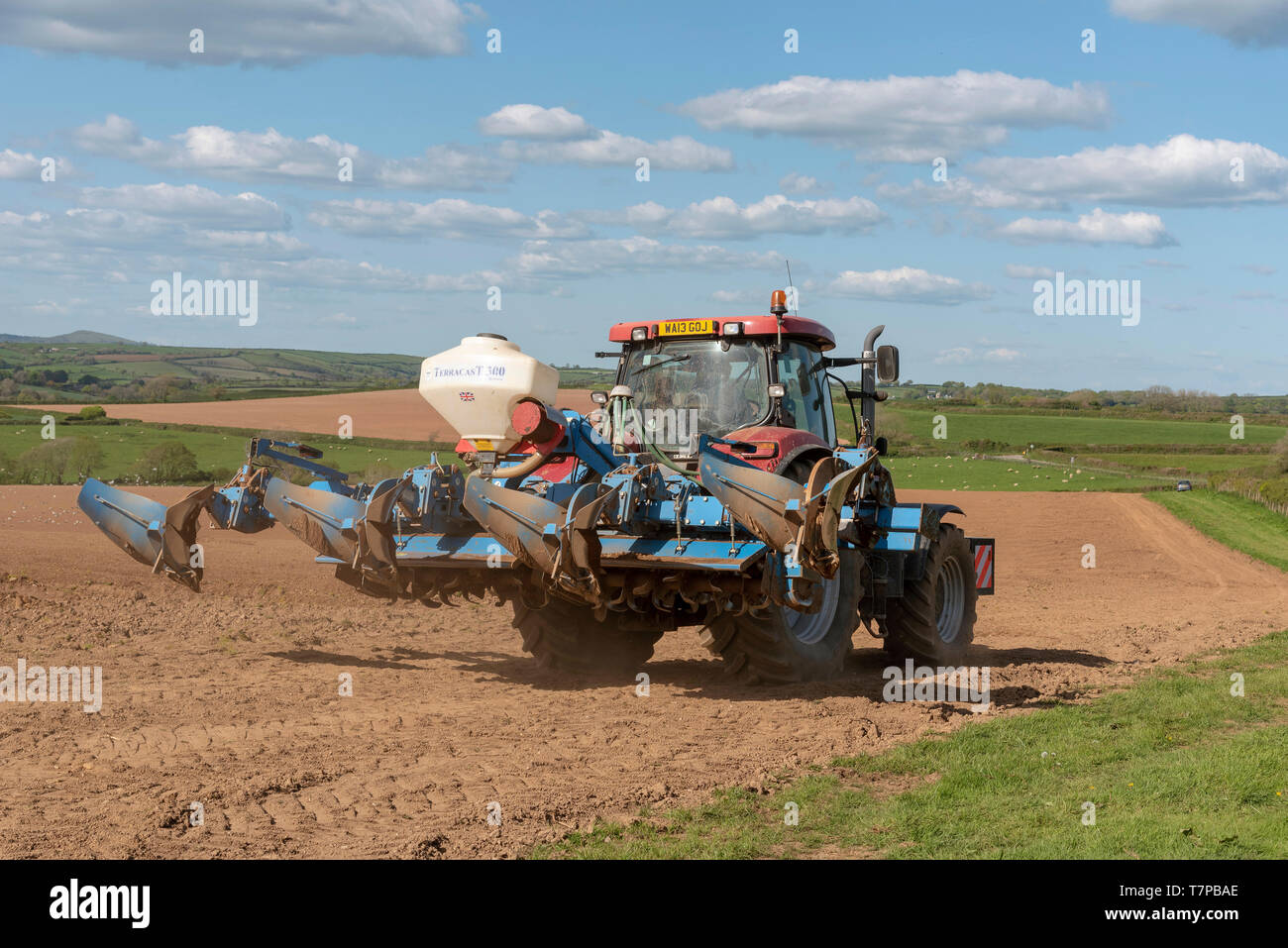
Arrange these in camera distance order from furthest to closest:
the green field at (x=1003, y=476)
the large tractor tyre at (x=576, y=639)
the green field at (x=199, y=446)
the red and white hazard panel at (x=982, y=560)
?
the green field at (x=1003, y=476), the green field at (x=199, y=446), the red and white hazard panel at (x=982, y=560), the large tractor tyre at (x=576, y=639)

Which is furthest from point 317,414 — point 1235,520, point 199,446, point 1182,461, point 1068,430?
point 1068,430

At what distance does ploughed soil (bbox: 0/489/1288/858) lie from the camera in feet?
19.7

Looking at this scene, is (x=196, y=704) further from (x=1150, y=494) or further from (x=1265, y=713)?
(x=1150, y=494)

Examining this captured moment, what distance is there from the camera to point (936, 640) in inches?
436

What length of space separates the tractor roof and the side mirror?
16.6 inches

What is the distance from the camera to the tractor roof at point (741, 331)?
9938mm

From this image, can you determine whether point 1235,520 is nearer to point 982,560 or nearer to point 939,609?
point 982,560

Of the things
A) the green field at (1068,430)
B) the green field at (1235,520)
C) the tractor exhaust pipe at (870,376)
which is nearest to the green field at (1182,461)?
the green field at (1068,430)

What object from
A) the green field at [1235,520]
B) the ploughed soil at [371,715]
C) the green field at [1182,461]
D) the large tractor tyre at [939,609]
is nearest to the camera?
the ploughed soil at [371,715]

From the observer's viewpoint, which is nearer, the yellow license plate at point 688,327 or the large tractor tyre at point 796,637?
the large tractor tyre at point 796,637

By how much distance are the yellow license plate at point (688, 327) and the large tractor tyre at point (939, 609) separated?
2788 mm

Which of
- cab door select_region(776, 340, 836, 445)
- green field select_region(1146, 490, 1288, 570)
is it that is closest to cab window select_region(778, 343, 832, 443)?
cab door select_region(776, 340, 836, 445)

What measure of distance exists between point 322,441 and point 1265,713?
3645 centimetres

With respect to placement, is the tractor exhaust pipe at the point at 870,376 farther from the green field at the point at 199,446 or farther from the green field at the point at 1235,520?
the green field at the point at 199,446
